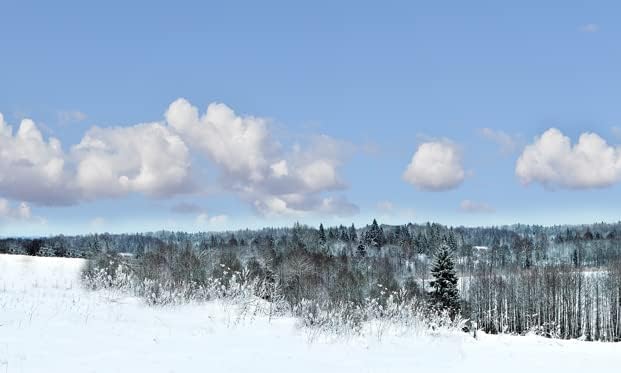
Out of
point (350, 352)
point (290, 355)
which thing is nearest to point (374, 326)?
point (350, 352)

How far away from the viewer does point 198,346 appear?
10984 mm

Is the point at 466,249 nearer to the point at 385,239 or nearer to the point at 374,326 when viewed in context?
the point at 385,239

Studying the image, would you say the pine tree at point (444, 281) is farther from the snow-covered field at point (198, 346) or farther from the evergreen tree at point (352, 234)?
the evergreen tree at point (352, 234)

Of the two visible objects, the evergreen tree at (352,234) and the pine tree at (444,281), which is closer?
the pine tree at (444,281)

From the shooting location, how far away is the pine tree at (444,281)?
46.8 m

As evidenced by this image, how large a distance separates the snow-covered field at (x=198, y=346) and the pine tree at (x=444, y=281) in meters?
30.5

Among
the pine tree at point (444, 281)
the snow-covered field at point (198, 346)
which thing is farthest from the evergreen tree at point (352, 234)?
the snow-covered field at point (198, 346)

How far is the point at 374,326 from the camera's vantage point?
15172mm

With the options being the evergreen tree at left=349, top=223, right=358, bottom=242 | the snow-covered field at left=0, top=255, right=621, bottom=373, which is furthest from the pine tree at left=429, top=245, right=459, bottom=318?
the evergreen tree at left=349, top=223, right=358, bottom=242

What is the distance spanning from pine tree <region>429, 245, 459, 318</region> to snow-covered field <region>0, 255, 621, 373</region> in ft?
100

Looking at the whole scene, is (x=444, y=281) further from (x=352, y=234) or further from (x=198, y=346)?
(x=352, y=234)

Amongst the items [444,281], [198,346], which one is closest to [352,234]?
[444,281]

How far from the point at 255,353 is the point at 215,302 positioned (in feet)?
20.5

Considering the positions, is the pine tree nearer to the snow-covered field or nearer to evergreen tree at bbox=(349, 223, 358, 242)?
the snow-covered field
